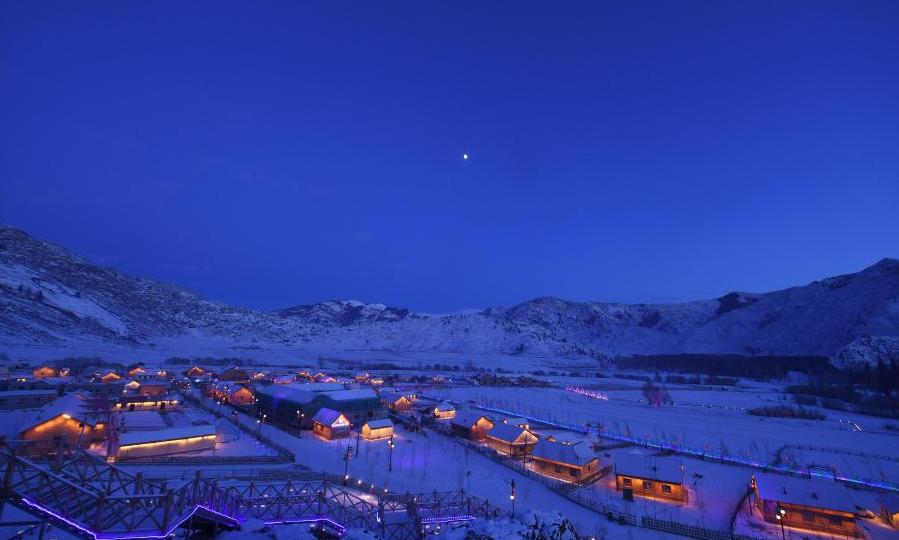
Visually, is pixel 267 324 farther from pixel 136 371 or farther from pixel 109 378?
pixel 109 378

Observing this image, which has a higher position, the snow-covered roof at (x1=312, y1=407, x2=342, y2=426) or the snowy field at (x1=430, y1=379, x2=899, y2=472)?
the snow-covered roof at (x1=312, y1=407, x2=342, y2=426)

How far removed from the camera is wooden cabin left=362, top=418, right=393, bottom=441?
120 feet

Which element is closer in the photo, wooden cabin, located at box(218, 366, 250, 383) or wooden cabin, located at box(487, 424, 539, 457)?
wooden cabin, located at box(487, 424, 539, 457)

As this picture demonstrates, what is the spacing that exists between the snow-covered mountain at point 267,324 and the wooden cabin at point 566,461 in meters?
92.7

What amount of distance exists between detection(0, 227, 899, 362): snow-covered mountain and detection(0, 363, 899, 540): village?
190 feet

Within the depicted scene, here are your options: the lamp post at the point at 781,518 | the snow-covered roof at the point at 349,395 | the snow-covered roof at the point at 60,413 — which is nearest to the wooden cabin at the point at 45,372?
the snow-covered roof at the point at 60,413

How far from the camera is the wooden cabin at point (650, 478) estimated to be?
25.3 metres

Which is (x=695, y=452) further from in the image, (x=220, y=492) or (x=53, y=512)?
(x=53, y=512)

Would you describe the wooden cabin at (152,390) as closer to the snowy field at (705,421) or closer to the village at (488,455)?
the village at (488,455)

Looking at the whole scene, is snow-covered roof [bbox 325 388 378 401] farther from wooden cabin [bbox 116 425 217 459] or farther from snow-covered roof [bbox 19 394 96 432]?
snow-covered roof [bbox 19 394 96 432]

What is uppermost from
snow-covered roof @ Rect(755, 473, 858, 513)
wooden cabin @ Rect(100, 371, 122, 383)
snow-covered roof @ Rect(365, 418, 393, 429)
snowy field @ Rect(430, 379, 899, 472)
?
wooden cabin @ Rect(100, 371, 122, 383)

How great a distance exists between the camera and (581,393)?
75.8 meters

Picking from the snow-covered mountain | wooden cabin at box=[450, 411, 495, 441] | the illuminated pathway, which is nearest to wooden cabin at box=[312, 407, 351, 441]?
wooden cabin at box=[450, 411, 495, 441]

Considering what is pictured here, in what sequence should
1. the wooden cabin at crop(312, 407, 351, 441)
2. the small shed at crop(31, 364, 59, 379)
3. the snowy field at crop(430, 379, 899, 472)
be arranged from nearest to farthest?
the wooden cabin at crop(312, 407, 351, 441)
the snowy field at crop(430, 379, 899, 472)
the small shed at crop(31, 364, 59, 379)
